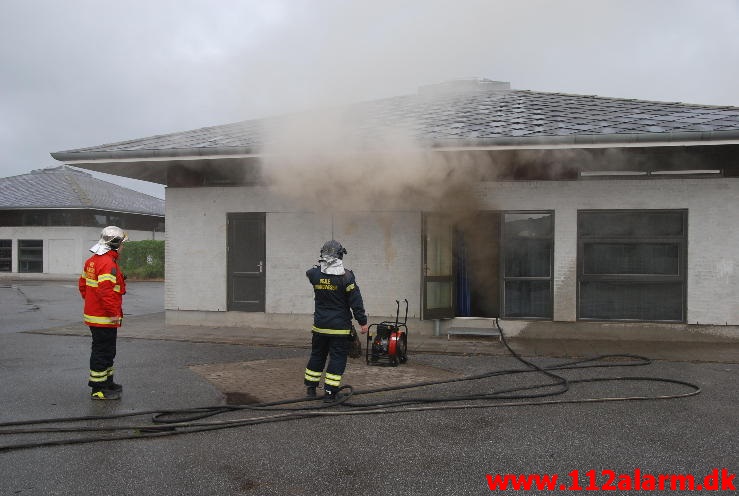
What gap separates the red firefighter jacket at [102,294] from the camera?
5555 mm

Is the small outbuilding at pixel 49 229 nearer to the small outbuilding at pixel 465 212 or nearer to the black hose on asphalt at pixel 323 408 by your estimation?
the small outbuilding at pixel 465 212

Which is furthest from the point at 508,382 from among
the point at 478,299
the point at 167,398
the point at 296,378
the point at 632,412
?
the point at 478,299

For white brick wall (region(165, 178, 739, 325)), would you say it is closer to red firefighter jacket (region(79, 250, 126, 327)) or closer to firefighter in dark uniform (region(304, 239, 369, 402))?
firefighter in dark uniform (region(304, 239, 369, 402))

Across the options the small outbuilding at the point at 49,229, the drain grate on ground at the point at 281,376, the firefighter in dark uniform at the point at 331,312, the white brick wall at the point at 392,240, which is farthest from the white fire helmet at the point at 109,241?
the small outbuilding at the point at 49,229

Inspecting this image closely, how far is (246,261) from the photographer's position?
10.2 metres

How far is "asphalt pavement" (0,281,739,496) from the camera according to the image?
145 inches

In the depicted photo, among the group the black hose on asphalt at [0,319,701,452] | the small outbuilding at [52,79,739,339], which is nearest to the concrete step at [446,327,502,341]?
the small outbuilding at [52,79,739,339]

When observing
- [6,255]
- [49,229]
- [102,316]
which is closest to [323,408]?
[102,316]

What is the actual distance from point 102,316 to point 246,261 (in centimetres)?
469

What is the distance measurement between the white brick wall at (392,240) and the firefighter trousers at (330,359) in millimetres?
4038

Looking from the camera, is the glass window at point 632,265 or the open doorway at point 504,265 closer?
the glass window at point 632,265

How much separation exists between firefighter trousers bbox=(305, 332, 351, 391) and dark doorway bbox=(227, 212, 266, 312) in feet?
15.3

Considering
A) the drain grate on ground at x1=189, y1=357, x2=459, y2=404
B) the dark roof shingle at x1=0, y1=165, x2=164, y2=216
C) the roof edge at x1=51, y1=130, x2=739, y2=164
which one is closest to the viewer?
the drain grate on ground at x1=189, y1=357, x2=459, y2=404

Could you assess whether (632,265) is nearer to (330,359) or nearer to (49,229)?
(330,359)
